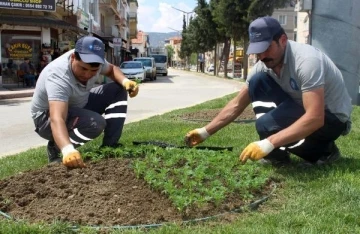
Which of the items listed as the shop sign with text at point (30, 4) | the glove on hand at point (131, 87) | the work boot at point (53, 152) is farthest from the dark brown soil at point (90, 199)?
the shop sign with text at point (30, 4)

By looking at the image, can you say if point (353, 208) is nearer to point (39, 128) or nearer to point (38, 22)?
point (39, 128)

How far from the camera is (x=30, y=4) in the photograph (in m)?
24.7

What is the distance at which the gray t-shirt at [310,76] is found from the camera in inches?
158

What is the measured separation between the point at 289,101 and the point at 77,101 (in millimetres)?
2066

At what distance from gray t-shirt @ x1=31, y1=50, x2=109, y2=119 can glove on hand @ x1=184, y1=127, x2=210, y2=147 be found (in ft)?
3.61

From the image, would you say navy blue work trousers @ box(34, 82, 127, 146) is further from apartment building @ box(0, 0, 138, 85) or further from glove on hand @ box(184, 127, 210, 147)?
apartment building @ box(0, 0, 138, 85)

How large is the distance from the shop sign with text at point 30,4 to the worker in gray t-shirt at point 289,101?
836 inches

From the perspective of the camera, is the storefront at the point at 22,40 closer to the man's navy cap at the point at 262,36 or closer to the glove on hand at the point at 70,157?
the glove on hand at the point at 70,157

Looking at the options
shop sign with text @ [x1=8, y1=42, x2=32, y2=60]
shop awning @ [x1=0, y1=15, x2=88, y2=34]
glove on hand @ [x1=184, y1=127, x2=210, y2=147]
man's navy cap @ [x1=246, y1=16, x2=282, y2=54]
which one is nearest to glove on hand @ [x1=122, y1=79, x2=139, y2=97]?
glove on hand @ [x1=184, y1=127, x2=210, y2=147]

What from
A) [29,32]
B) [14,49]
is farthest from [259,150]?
[29,32]

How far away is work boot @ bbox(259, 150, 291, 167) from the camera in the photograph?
4797 mm

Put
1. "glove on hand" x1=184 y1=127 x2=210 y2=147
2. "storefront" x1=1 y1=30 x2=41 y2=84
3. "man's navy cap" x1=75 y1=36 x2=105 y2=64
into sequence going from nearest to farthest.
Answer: "man's navy cap" x1=75 y1=36 x2=105 y2=64 < "glove on hand" x1=184 y1=127 x2=210 y2=147 < "storefront" x1=1 y1=30 x2=41 y2=84

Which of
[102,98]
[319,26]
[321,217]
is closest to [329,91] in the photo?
[321,217]

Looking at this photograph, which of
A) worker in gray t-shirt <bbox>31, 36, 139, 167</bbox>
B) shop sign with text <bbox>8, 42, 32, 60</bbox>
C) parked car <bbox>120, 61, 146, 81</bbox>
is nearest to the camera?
worker in gray t-shirt <bbox>31, 36, 139, 167</bbox>
